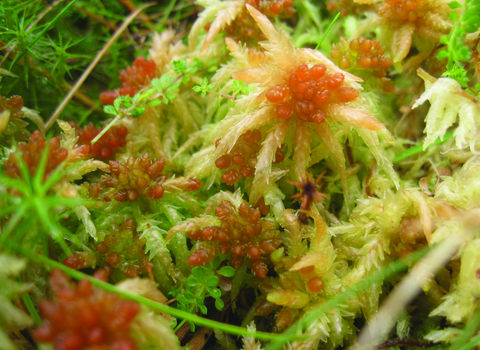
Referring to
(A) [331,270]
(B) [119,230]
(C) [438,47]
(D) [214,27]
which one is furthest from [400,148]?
(B) [119,230]

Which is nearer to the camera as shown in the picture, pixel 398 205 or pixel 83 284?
pixel 83 284

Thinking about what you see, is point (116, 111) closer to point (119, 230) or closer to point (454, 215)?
point (119, 230)

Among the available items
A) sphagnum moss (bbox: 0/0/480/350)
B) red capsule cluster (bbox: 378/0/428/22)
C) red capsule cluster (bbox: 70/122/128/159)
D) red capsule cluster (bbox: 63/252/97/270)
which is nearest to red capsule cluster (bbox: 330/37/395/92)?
sphagnum moss (bbox: 0/0/480/350)

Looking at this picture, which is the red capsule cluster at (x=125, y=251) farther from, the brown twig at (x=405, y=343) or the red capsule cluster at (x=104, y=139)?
the brown twig at (x=405, y=343)

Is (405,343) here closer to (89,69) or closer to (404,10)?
(404,10)

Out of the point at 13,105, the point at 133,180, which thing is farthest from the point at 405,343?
the point at 13,105
